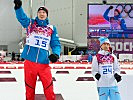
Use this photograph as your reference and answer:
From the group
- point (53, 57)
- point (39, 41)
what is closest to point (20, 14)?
point (39, 41)

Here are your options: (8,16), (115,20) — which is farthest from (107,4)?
(8,16)

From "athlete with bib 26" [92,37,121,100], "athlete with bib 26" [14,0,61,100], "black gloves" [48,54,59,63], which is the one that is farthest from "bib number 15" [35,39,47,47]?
"athlete with bib 26" [92,37,121,100]

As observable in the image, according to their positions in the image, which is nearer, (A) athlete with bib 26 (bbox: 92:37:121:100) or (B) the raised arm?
(B) the raised arm

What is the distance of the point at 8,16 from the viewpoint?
30.5 metres

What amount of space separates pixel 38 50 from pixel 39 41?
0.36 ft

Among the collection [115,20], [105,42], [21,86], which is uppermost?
[115,20]

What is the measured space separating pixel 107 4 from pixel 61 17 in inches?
153

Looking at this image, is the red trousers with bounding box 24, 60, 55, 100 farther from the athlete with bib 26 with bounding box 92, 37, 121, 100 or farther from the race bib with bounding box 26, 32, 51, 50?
the athlete with bib 26 with bounding box 92, 37, 121, 100

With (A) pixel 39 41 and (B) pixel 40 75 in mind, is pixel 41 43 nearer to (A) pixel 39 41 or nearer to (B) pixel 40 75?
(A) pixel 39 41

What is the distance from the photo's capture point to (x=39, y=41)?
4.29 m

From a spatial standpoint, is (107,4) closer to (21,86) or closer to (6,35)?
(6,35)

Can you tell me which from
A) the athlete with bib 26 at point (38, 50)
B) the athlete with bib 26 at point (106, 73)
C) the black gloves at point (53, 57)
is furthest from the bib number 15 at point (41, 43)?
the athlete with bib 26 at point (106, 73)

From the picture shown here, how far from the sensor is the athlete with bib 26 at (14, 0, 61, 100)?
13.8 ft

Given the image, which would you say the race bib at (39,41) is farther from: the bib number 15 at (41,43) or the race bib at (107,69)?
the race bib at (107,69)
